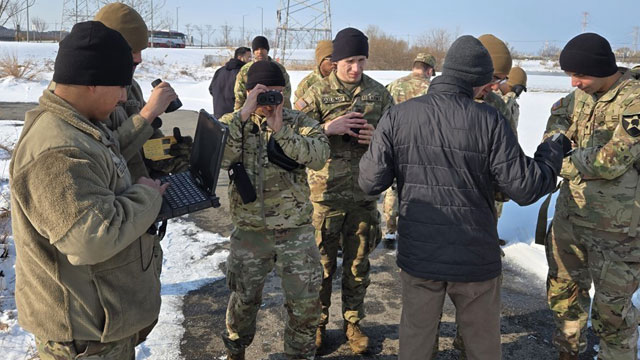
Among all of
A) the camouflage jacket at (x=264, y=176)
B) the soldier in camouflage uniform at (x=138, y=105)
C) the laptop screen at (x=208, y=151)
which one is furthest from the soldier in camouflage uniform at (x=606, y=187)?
the soldier in camouflage uniform at (x=138, y=105)

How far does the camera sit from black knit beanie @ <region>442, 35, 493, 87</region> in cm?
246

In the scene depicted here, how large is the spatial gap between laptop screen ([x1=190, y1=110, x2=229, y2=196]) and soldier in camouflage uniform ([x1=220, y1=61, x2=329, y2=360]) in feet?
1.18

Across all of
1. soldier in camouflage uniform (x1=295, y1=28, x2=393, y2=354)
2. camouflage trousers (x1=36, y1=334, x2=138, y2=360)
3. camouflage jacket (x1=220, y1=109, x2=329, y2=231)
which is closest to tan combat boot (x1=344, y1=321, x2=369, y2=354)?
soldier in camouflage uniform (x1=295, y1=28, x2=393, y2=354)

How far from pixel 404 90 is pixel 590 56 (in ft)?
11.1

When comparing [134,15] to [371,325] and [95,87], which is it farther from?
[371,325]

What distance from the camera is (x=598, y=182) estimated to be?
312cm

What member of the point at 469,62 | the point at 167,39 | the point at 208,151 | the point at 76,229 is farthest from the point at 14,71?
the point at 167,39

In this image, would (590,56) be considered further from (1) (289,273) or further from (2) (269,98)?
(1) (289,273)

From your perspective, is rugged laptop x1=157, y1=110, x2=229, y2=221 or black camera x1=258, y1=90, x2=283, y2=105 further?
black camera x1=258, y1=90, x2=283, y2=105

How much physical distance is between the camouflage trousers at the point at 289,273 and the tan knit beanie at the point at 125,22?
128 cm

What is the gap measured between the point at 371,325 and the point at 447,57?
2.28m

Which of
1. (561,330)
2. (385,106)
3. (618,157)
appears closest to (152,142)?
(385,106)

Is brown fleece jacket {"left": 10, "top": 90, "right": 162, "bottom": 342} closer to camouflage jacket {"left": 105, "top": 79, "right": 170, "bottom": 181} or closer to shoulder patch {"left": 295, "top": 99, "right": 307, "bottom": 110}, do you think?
camouflage jacket {"left": 105, "top": 79, "right": 170, "bottom": 181}

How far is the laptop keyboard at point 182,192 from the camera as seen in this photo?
7.11ft
